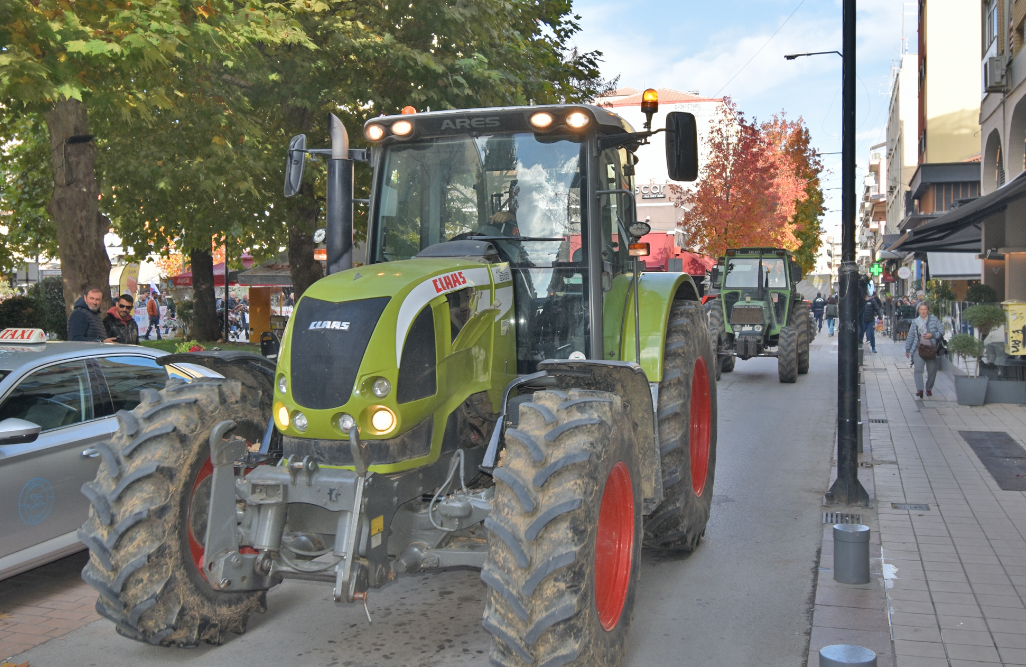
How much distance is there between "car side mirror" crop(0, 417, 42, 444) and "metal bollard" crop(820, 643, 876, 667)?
14.5 ft

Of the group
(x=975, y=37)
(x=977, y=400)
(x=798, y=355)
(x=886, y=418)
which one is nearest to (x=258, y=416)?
(x=886, y=418)

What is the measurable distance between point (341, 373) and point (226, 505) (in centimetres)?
84

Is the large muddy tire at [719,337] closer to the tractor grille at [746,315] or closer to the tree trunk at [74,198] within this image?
the tractor grille at [746,315]

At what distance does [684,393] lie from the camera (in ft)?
19.4

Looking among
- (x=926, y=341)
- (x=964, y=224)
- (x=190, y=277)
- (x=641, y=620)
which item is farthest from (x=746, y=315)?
(x=190, y=277)

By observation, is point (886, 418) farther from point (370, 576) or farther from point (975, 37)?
point (975, 37)

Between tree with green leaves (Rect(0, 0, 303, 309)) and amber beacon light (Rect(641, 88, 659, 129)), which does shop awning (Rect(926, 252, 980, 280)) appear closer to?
tree with green leaves (Rect(0, 0, 303, 309))

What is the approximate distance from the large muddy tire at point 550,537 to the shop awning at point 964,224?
31.4 feet

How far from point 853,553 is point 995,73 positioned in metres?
18.0

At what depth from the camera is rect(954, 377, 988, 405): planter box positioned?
45.3 ft

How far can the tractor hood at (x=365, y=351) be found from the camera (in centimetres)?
423

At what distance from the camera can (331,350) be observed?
167 inches

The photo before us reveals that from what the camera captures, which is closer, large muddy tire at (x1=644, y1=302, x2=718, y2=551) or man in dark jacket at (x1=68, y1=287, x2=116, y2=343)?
large muddy tire at (x1=644, y1=302, x2=718, y2=551)

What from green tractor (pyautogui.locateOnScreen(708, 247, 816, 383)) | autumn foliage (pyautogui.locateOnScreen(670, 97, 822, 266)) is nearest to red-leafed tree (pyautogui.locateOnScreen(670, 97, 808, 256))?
autumn foliage (pyautogui.locateOnScreen(670, 97, 822, 266))
